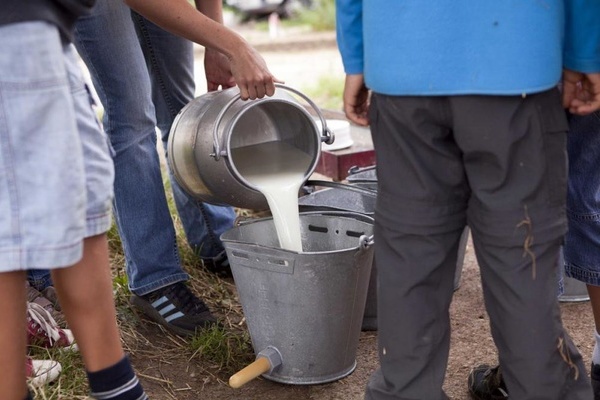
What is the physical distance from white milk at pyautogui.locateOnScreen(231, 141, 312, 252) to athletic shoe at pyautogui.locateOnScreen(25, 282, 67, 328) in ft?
2.29

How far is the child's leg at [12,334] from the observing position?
182 cm

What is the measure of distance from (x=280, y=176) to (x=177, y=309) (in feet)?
1.70

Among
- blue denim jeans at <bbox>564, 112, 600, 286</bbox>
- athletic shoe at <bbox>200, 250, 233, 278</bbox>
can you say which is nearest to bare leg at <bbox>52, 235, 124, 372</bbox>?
blue denim jeans at <bbox>564, 112, 600, 286</bbox>

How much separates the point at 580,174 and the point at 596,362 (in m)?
0.47

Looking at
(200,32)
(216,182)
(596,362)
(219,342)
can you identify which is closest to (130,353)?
(219,342)

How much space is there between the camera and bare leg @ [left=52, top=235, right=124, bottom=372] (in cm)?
190

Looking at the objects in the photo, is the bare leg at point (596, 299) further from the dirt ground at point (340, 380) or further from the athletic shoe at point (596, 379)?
the dirt ground at point (340, 380)

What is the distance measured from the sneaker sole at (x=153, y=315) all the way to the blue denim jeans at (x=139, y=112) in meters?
Result: 0.05

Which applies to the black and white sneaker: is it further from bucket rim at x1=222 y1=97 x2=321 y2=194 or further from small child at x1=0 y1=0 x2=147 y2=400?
small child at x1=0 y1=0 x2=147 y2=400

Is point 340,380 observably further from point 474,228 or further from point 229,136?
point 474,228

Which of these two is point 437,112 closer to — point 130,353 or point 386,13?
point 386,13

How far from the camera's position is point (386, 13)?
5.99 ft

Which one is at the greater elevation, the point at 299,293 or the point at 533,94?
the point at 533,94

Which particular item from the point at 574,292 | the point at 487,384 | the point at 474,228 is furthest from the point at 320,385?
the point at 574,292
